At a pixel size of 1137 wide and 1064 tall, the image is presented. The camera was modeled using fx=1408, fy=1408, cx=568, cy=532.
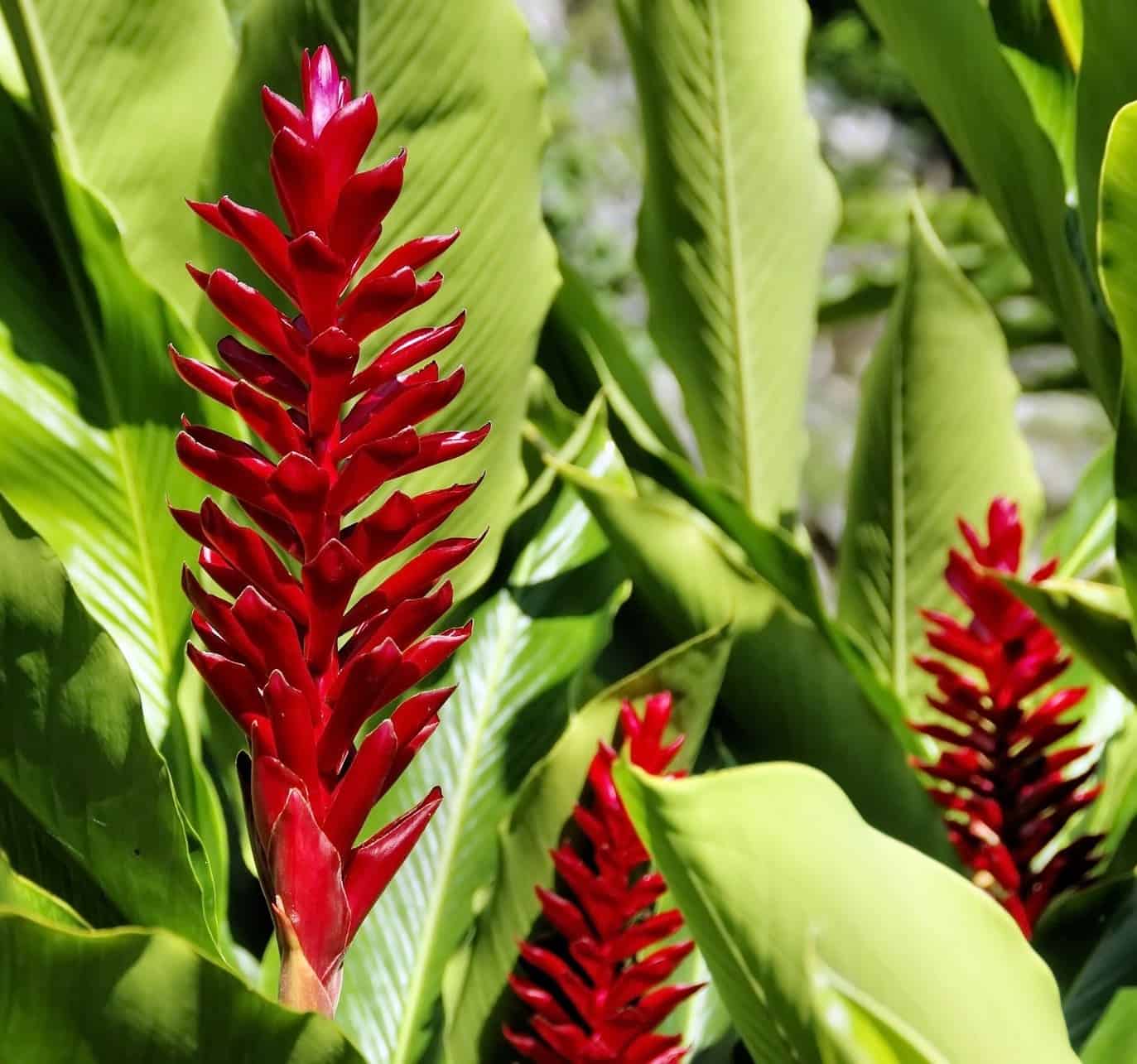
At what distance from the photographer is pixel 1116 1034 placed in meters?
0.69

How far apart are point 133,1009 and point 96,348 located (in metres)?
0.48

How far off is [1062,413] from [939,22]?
22.5 feet

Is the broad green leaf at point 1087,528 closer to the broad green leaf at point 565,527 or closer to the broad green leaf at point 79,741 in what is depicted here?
the broad green leaf at point 565,527

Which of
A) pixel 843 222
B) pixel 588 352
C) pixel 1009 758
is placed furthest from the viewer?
pixel 843 222

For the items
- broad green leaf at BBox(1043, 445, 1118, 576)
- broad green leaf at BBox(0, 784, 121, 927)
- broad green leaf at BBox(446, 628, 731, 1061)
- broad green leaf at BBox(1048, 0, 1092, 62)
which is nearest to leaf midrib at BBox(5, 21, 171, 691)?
broad green leaf at BBox(0, 784, 121, 927)

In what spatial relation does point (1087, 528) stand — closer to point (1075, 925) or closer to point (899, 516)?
point (899, 516)

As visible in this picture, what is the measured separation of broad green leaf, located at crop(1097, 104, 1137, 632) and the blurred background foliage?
4064 mm

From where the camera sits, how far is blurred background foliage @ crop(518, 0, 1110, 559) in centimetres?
Answer: 605

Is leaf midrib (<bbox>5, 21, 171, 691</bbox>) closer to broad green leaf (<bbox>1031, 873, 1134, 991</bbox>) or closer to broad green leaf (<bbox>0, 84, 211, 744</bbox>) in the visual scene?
broad green leaf (<bbox>0, 84, 211, 744</bbox>)

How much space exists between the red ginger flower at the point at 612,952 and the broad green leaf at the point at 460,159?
0.23 metres

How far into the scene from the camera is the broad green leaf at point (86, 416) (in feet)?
2.70

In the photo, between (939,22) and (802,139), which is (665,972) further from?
(802,139)

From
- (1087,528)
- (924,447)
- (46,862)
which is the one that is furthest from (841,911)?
(1087,528)

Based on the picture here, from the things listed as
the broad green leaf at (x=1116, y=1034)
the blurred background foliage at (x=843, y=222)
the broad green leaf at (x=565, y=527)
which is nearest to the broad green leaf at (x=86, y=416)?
the broad green leaf at (x=565, y=527)
